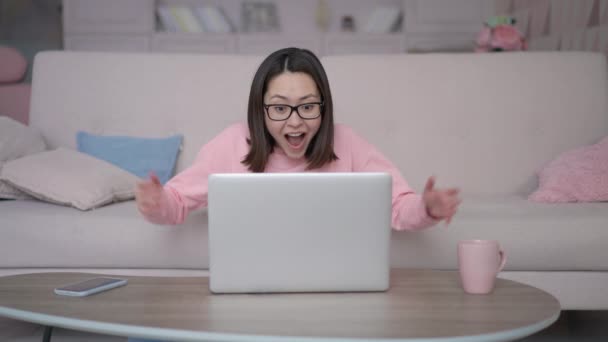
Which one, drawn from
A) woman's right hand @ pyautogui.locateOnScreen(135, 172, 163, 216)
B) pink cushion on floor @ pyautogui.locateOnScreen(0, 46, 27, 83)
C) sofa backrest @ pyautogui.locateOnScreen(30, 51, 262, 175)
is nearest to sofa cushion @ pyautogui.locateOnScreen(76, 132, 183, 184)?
sofa backrest @ pyautogui.locateOnScreen(30, 51, 262, 175)

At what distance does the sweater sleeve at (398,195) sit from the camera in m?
1.30

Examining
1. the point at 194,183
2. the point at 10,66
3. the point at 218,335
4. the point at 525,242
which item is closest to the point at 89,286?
the point at 218,335

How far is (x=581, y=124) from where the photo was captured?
2244mm

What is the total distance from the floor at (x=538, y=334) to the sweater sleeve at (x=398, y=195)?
0.67m

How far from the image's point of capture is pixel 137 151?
2191 mm

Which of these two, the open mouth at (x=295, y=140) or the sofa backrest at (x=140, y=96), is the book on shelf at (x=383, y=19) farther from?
the open mouth at (x=295, y=140)

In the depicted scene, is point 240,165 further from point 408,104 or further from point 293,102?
point 408,104

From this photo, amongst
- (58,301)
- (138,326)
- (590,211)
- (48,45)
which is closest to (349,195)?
(138,326)

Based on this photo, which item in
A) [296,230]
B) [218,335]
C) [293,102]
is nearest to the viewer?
[218,335]

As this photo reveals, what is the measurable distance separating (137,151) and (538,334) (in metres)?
1.43

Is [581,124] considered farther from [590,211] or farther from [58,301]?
[58,301]

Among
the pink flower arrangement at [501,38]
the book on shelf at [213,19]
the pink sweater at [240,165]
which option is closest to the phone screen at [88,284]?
the pink sweater at [240,165]

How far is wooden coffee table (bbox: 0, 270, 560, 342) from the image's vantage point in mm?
825

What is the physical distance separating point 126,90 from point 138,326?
1.61 metres
